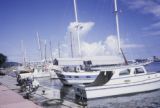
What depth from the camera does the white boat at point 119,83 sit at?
881 inches

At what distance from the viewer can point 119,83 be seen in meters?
23.7

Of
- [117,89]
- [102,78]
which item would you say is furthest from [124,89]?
[102,78]

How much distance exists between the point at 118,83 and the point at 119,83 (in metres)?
0.12

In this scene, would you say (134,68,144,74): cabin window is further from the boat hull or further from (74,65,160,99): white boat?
the boat hull

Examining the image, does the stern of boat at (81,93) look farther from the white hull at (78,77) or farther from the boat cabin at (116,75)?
the white hull at (78,77)

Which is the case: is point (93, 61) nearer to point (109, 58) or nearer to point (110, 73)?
point (109, 58)

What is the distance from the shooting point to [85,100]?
2202cm

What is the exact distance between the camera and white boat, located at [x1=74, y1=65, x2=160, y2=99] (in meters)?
22.4

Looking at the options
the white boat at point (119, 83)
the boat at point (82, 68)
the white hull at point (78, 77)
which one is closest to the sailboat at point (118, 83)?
the white boat at point (119, 83)

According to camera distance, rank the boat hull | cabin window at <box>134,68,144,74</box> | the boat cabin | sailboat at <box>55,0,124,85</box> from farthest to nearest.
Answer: sailboat at <box>55,0,124,85</box>, cabin window at <box>134,68,144,74</box>, the boat cabin, the boat hull

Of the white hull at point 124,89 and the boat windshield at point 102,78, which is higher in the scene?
the boat windshield at point 102,78

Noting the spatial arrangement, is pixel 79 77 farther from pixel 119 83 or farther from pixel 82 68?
pixel 119 83

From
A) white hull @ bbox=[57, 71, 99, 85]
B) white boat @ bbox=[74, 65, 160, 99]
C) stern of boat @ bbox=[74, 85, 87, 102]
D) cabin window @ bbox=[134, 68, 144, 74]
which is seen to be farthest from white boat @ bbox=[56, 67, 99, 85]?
stern of boat @ bbox=[74, 85, 87, 102]

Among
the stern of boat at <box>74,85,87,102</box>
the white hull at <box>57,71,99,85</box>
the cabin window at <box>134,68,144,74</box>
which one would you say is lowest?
the stern of boat at <box>74,85,87,102</box>
